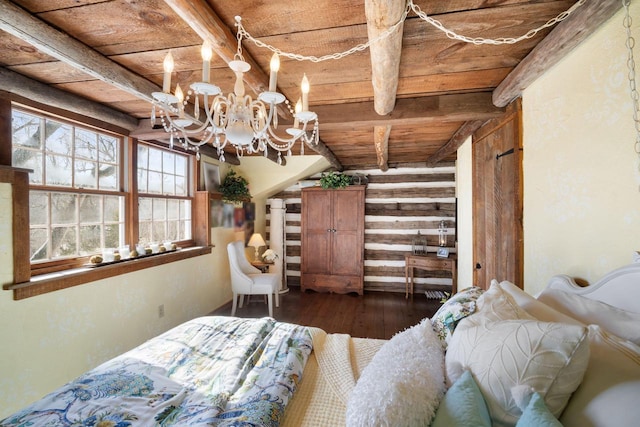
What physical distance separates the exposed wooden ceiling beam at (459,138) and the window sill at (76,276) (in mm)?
3405

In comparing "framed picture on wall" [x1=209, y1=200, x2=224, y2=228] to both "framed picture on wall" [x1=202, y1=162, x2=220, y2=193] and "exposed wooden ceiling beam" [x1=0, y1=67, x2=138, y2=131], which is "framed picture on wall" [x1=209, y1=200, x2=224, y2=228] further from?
"exposed wooden ceiling beam" [x1=0, y1=67, x2=138, y2=131]

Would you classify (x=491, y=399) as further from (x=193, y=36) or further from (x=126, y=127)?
(x=126, y=127)

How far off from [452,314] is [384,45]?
1287 mm

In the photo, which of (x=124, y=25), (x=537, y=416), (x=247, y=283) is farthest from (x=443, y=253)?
(x=124, y=25)

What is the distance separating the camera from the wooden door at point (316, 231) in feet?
14.6

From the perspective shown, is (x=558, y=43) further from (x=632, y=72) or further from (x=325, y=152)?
(x=325, y=152)

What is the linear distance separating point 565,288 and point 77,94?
339 cm

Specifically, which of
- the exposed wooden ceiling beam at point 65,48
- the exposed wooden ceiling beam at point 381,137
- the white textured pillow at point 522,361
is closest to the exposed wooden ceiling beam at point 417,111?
the exposed wooden ceiling beam at point 381,137

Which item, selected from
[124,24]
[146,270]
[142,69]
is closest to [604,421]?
[124,24]

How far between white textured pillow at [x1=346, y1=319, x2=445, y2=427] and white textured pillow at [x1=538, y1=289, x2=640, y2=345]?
1.79 feet

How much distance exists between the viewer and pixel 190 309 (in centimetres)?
322

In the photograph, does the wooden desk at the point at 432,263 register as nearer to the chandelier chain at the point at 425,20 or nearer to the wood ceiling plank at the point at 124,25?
the chandelier chain at the point at 425,20

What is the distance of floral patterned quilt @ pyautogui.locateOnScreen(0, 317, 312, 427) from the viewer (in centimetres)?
96

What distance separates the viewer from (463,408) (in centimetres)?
75
